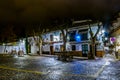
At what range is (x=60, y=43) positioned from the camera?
45.1 metres

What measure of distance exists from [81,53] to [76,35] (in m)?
4.51

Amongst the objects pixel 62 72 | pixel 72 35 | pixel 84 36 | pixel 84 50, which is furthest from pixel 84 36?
pixel 62 72

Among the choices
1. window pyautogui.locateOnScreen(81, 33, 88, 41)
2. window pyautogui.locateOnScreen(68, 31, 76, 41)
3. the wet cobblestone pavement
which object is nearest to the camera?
the wet cobblestone pavement

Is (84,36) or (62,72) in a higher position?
(84,36)

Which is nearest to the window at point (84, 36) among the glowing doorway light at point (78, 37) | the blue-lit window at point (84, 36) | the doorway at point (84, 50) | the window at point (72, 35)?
the blue-lit window at point (84, 36)

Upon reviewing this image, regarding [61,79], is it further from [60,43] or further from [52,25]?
[52,25]

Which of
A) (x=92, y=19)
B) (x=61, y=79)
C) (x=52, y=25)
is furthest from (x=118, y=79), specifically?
(x=52, y=25)

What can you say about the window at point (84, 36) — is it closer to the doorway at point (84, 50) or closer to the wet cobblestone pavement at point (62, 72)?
the doorway at point (84, 50)

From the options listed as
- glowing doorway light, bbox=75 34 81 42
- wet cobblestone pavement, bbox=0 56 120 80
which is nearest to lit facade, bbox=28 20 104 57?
glowing doorway light, bbox=75 34 81 42

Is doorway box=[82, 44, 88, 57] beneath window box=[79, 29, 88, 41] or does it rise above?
beneath

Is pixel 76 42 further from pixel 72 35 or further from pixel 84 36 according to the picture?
pixel 84 36

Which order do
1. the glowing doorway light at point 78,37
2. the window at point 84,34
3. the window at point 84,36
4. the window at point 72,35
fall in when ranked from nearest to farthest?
the window at point 84,34
the window at point 84,36
the glowing doorway light at point 78,37
the window at point 72,35

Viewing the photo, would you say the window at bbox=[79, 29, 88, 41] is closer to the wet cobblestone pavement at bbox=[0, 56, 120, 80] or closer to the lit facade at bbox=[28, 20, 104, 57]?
the lit facade at bbox=[28, 20, 104, 57]

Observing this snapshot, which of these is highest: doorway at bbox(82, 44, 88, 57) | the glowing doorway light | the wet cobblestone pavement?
the glowing doorway light
